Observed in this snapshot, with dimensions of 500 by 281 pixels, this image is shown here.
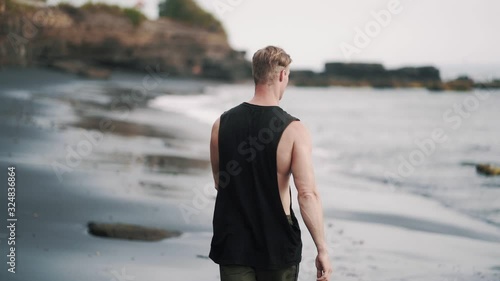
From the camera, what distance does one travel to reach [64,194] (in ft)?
29.5

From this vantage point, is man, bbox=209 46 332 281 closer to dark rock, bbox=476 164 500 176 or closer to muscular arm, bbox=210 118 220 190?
muscular arm, bbox=210 118 220 190

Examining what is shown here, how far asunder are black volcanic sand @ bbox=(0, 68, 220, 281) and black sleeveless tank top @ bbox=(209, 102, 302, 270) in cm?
274

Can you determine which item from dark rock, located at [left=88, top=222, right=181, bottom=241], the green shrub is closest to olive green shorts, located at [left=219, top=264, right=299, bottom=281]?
dark rock, located at [left=88, top=222, right=181, bottom=241]

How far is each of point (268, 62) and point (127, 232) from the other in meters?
4.34

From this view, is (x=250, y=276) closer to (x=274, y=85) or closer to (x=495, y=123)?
(x=274, y=85)

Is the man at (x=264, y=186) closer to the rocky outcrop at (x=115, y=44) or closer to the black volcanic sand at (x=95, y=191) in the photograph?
the black volcanic sand at (x=95, y=191)

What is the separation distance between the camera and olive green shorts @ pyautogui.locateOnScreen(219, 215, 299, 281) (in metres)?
3.49

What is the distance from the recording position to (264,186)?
3.45 m

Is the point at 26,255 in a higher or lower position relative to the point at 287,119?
lower

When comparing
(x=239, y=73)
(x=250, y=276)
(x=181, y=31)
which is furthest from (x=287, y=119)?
(x=181, y=31)

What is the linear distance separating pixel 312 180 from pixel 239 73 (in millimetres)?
83695

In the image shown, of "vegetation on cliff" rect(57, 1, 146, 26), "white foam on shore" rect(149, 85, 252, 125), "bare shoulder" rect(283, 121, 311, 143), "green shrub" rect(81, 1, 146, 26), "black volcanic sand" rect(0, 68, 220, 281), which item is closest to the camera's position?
"bare shoulder" rect(283, 121, 311, 143)

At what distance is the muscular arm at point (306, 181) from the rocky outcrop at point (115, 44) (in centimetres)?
3907

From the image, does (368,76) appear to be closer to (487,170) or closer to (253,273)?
(487,170)
